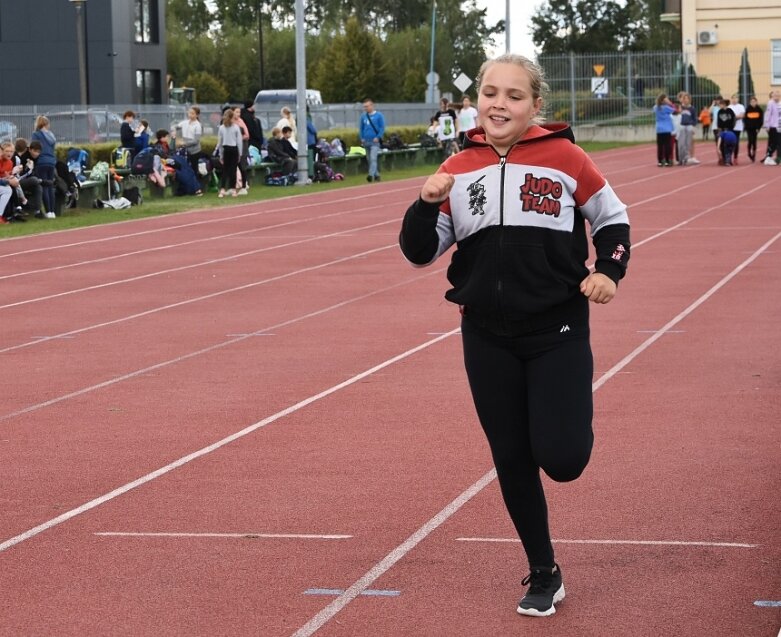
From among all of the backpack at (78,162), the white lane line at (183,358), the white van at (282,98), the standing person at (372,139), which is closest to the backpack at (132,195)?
the backpack at (78,162)

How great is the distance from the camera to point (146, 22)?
200ft

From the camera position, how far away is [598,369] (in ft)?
34.6

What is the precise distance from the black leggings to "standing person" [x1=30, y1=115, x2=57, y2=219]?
815 inches

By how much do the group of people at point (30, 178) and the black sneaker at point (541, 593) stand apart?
65.4 feet

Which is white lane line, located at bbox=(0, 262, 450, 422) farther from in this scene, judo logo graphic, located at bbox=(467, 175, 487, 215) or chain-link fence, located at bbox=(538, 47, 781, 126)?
chain-link fence, located at bbox=(538, 47, 781, 126)

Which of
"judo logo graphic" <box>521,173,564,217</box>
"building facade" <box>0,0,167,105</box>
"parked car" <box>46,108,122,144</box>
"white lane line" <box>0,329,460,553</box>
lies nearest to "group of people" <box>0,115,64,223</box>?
"parked car" <box>46,108,122,144</box>

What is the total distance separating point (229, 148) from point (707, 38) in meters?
36.3

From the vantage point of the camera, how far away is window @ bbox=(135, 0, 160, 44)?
60312 mm

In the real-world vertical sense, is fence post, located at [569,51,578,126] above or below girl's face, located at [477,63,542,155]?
above

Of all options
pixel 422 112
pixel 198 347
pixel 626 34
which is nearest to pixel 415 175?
pixel 422 112

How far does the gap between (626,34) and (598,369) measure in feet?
393

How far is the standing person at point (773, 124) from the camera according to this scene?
3722 centimetres

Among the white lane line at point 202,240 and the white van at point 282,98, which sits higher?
the white van at point 282,98

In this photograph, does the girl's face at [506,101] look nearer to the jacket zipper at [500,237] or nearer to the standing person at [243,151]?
the jacket zipper at [500,237]
